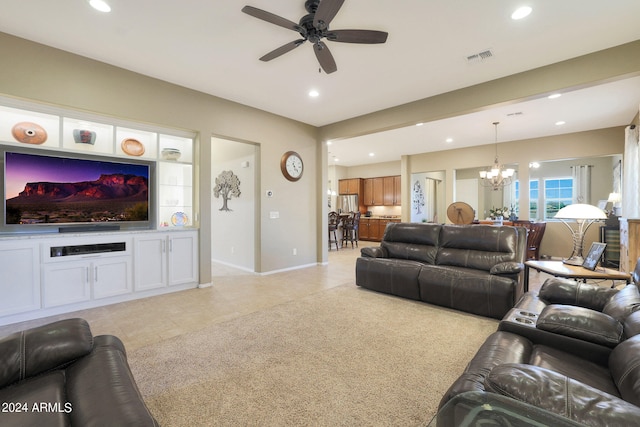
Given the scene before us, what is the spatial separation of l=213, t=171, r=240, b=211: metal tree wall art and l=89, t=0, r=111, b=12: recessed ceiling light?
135 inches

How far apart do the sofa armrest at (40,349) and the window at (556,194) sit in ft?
36.3

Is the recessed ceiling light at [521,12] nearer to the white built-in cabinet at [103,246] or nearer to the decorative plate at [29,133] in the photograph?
the white built-in cabinet at [103,246]

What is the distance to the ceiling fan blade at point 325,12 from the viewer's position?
81.1 inches

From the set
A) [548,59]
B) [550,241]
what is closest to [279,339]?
[548,59]

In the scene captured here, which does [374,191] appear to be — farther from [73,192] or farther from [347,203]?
[73,192]

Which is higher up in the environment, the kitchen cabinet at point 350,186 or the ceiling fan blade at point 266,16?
the ceiling fan blade at point 266,16

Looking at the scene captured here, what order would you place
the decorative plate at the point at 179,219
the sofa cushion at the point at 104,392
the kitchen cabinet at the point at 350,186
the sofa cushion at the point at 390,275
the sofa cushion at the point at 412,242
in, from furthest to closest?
1. the kitchen cabinet at the point at 350,186
2. the decorative plate at the point at 179,219
3. the sofa cushion at the point at 412,242
4. the sofa cushion at the point at 390,275
5. the sofa cushion at the point at 104,392

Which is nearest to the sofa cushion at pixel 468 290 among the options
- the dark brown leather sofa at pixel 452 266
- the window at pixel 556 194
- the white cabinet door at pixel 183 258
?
the dark brown leather sofa at pixel 452 266

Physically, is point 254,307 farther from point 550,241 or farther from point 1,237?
point 550,241

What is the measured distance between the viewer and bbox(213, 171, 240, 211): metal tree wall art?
5.85 meters

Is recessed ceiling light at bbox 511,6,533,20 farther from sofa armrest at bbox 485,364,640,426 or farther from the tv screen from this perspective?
the tv screen

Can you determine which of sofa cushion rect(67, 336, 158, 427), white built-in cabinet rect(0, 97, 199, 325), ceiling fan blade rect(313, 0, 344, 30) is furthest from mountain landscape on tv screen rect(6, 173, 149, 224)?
ceiling fan blade rect(313, 0, 344, 30)

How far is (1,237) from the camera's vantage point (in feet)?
9.66

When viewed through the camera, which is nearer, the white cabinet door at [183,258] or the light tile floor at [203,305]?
the light tile floor at [203,305]
